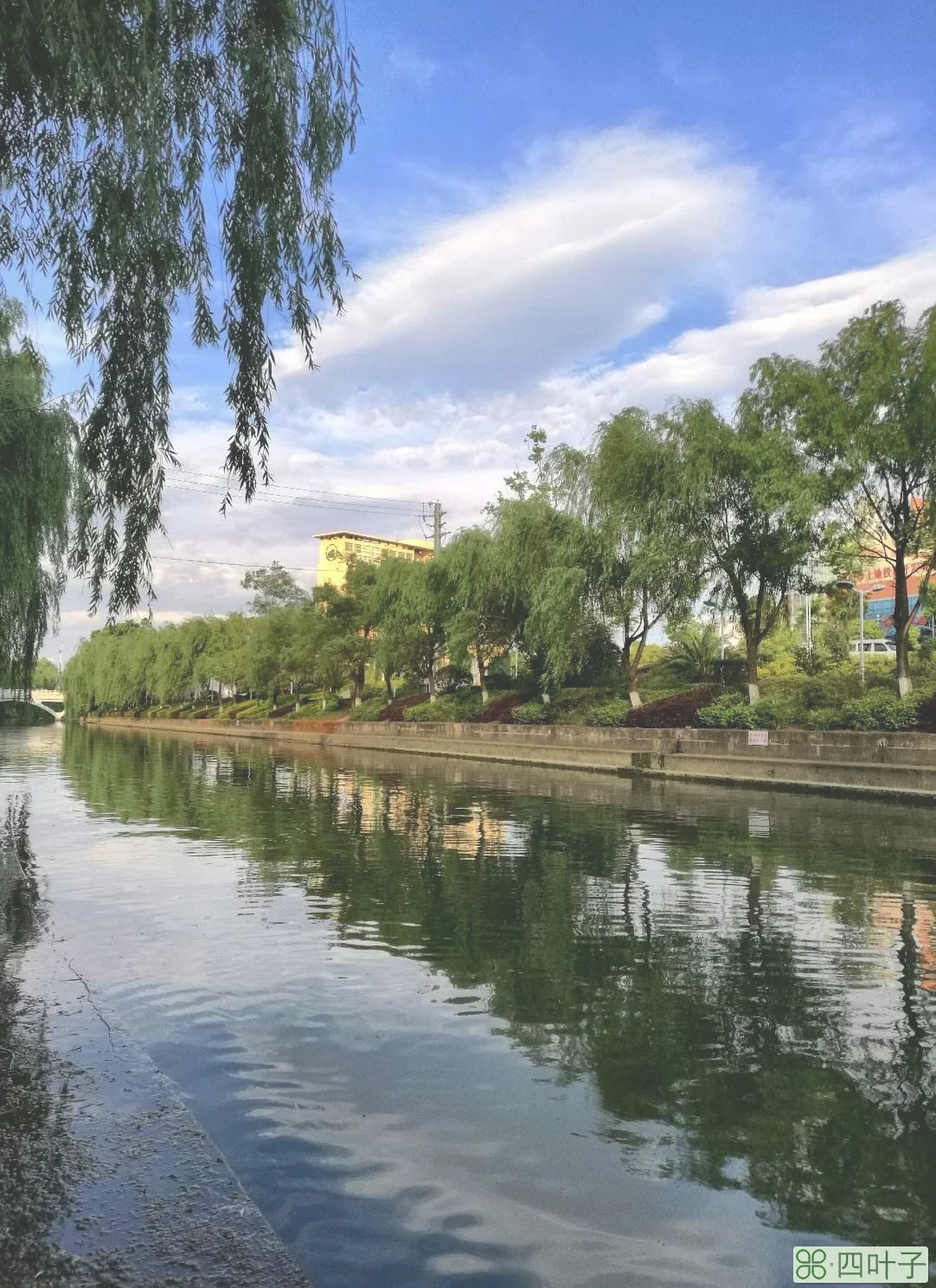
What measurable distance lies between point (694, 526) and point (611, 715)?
21.1ft

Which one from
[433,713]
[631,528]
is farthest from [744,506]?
[433,713]

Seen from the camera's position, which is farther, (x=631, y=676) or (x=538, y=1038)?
(x=631, y=676)

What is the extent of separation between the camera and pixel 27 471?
10.1 meters

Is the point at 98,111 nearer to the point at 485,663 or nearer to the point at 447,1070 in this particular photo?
the point at 447,1070

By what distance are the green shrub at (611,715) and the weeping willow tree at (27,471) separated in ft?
66.3

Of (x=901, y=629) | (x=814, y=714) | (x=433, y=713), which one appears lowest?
(x=433, y=713)

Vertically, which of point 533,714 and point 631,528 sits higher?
point 631,528

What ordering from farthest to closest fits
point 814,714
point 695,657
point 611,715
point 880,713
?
point 695,657 < point 611,715 < point 814,714 < point 880,713

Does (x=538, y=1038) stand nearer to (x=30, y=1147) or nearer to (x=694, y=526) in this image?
(x=30, y=1147)

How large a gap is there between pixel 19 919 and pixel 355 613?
40333mm

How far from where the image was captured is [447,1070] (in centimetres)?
505

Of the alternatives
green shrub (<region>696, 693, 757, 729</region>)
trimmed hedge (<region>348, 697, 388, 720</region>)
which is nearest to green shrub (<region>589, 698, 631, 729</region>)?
green shrub (<region>696, 693, 757, 729</region>)

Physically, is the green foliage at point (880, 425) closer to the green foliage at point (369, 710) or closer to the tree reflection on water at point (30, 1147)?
the tree reflection on water at point (30, 1147)

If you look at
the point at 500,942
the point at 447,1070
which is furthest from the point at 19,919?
the point at 447,1070
